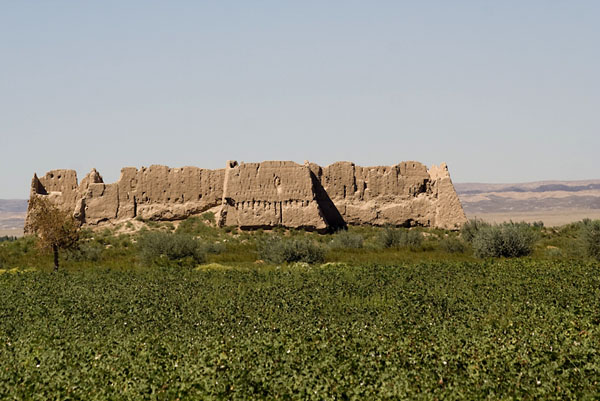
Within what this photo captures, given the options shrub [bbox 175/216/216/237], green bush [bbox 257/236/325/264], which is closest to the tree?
green bush [bbox 257/236/325/264]

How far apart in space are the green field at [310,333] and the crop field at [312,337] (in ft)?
0.13

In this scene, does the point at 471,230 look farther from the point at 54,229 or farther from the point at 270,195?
the point at 54,229

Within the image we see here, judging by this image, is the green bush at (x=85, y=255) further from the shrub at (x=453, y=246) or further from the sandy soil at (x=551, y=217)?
the sandy soil at (x=551, y=217)

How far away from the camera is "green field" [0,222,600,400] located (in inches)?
425

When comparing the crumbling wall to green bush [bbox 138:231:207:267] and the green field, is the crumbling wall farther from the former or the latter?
the green field

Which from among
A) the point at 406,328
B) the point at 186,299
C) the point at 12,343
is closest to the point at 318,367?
the point at 406,328

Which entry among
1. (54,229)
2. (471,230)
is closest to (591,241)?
(471,230)

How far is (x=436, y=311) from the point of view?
16.0 m

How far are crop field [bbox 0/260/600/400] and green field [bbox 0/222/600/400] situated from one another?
0.04 m

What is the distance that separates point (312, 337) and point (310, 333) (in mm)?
195

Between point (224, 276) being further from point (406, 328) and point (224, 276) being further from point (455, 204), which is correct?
point (455, 204)

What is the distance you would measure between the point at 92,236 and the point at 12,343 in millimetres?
29551

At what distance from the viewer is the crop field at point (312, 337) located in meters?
10.8

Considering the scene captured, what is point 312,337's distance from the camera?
13570 millimetres
